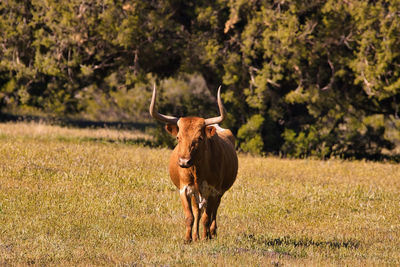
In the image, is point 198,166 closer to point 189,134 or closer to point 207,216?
point 189,134

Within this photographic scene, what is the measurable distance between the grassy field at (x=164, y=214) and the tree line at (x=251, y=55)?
457 centimetres

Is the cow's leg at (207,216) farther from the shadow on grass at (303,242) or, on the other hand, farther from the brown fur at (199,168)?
the shadow on grass at (303,242)

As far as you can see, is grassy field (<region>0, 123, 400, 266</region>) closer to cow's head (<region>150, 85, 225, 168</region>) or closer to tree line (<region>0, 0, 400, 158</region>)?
cow's head (<region>150, 85, 225, 168</region>)

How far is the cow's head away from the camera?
9258mm

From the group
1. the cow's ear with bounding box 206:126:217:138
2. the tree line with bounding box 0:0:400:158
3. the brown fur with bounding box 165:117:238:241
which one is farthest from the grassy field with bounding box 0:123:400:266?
the tree line with bounding box 0:0:400:158

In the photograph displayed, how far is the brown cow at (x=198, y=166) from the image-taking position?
31.0 feet

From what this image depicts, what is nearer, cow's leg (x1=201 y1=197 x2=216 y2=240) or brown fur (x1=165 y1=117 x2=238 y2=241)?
brown fur (x1=165 y1=117 x2=238 y2=241)

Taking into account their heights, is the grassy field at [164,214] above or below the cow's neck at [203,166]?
below

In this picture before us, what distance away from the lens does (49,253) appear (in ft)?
28.6

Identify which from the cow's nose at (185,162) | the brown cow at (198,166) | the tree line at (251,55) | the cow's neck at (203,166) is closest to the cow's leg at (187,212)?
the brown cow at (198,166)

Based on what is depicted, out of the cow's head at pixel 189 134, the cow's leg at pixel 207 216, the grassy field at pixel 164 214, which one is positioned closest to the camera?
the grassy field at pixel 164 214

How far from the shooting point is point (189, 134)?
9.45 metres

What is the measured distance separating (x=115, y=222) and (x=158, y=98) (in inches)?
669

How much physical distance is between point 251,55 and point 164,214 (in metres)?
13.1
